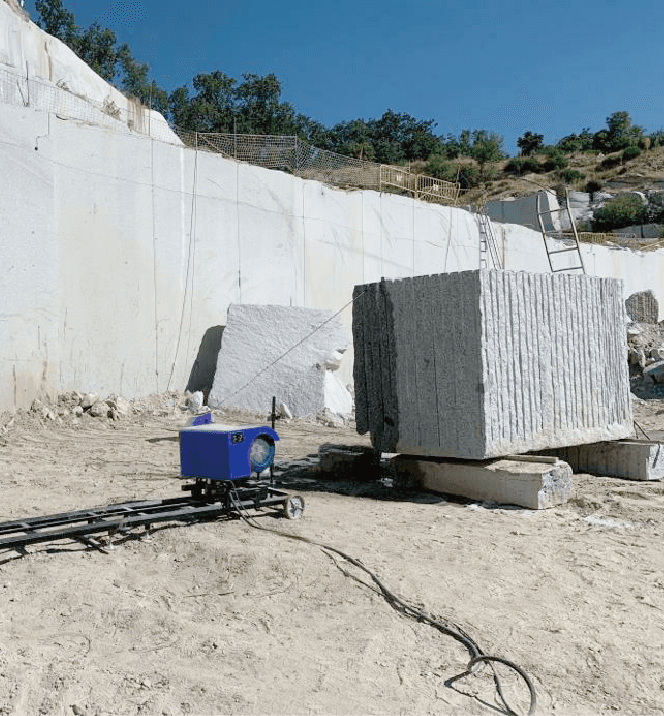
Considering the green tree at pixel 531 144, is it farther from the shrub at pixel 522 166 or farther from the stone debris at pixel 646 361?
the stone debris at pixel 646 361

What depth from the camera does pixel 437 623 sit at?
133 inches

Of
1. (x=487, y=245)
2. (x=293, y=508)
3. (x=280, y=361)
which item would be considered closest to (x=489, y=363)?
(x=293, y=508)

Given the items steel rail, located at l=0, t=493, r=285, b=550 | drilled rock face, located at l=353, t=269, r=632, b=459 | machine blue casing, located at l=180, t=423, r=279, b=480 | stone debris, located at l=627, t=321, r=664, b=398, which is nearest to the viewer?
steel rail, located at l=0, t=493, r=285, b=550

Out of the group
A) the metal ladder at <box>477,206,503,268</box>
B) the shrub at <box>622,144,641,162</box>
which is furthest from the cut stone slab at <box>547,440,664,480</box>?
the shrub at <box>622,144,641,162</box>

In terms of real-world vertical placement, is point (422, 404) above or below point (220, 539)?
above

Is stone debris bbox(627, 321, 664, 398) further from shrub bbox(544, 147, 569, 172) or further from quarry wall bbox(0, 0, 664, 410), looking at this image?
shrub bbox(544, 147, 569, 172)

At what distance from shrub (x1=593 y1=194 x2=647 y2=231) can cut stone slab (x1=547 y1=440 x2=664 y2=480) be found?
3920cm

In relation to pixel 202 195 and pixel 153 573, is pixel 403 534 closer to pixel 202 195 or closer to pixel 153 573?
pixel 153 573

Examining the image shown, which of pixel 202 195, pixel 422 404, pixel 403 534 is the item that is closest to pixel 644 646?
pixel 403 534

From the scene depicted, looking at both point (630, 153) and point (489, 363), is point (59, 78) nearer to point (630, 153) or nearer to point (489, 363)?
point (489, 363)

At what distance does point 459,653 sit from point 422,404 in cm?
345

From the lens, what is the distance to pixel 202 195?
39.8 ft

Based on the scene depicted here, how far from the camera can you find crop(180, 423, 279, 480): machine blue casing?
476 centimetres

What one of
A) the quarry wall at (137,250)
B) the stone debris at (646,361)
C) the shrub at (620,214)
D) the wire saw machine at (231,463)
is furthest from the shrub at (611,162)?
the wire saw machine at (231,463)
